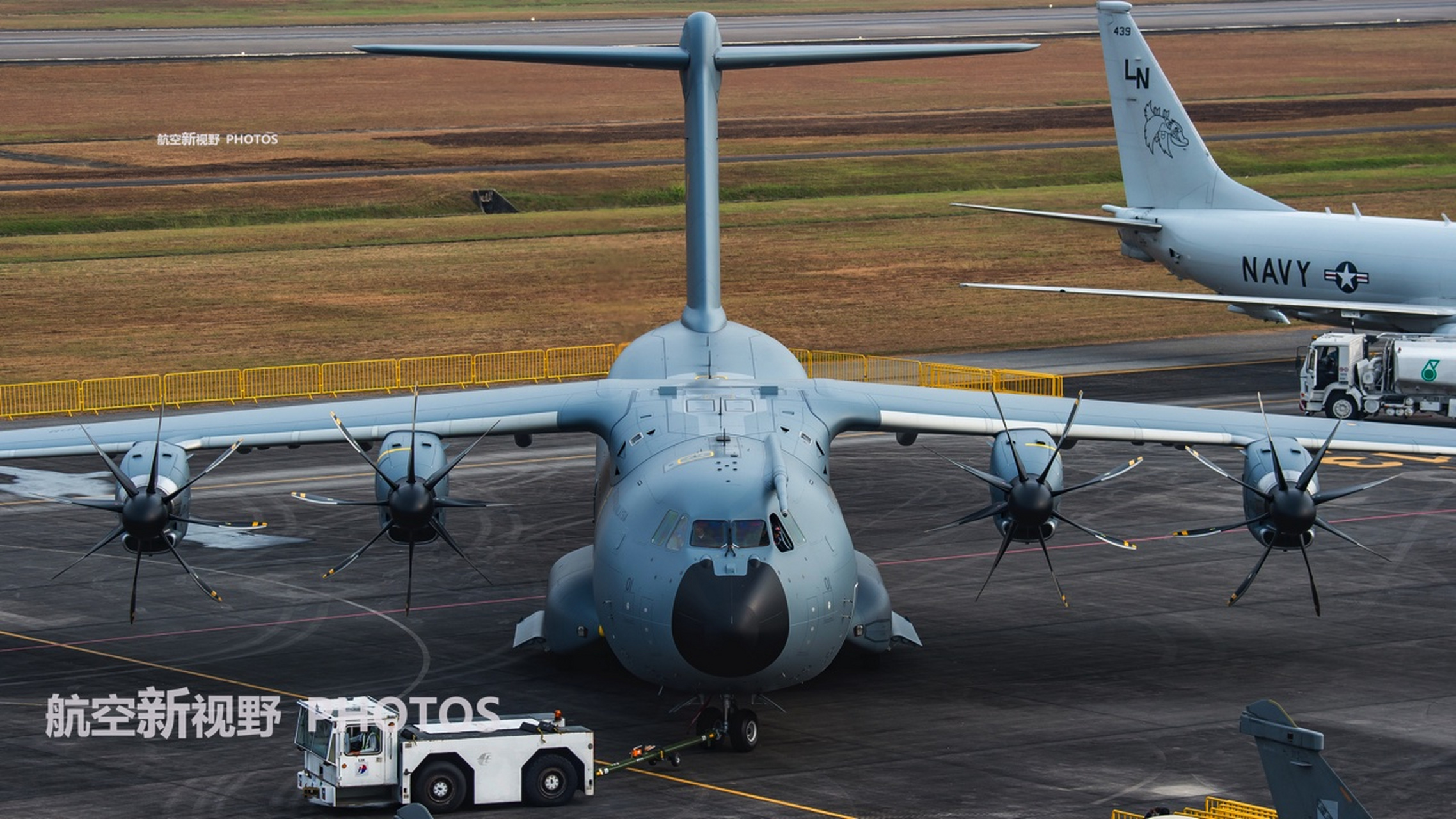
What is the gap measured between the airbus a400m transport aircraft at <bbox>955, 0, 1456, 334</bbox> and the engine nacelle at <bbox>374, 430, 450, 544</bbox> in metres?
29.9

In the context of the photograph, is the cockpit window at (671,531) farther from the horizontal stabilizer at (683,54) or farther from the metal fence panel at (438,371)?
the metal fence panel at (438,371)

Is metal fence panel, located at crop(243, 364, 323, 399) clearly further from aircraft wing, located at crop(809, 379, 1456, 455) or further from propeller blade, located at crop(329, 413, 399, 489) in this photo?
aircraft wing, located at crop(809, 379, 1456, 455)

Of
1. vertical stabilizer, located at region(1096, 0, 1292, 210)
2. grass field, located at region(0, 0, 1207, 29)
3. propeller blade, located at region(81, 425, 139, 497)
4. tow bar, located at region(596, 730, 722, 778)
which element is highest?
grass field, located at region(0, 0, 1207, 29)

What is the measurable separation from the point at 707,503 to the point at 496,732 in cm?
455

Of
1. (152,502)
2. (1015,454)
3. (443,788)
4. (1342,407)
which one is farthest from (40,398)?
(1342,407)

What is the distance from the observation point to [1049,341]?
69.7 m

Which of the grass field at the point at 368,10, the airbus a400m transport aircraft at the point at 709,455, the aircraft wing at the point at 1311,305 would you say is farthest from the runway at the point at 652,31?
the airbus a400m transport aircraft at the point at 709,455

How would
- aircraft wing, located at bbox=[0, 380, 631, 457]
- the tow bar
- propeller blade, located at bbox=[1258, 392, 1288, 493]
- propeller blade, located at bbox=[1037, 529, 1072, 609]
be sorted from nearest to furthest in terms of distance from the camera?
1. the tow bar
2. propeller blade, located at bbox=[1037, 529, 1072, 609]
3. propeller blade, located at bbox=[1258, 392, 1288, 493]
4. aircraft wing, located at bbox=[0, 380, 631, 457]

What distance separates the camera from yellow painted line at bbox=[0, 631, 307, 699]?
3275 centimetres

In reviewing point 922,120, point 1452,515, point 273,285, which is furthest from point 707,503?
point 922,120

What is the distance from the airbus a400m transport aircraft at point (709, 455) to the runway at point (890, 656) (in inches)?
63.9

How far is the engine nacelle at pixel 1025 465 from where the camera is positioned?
30.8 meters

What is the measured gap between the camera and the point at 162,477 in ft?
104

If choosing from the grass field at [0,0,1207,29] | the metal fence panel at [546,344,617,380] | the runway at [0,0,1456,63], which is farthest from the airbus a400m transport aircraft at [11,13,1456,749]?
the grass field at [0,0,1207,29]
